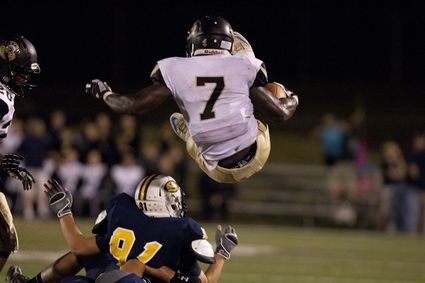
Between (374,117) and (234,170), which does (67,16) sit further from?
(234,170)

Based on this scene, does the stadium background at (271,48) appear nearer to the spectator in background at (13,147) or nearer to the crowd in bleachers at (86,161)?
the crowd in bleachers at (86,161)

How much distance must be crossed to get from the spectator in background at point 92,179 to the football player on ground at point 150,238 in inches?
362

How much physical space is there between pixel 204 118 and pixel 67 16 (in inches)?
643

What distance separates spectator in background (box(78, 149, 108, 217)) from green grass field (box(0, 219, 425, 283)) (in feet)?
2.13

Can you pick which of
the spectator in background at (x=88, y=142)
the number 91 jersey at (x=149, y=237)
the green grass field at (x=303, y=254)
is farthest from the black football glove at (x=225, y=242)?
the spectator in background at (x=88, y=142)

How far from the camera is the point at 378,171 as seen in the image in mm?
16219

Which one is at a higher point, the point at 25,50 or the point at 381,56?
the point at 25,50

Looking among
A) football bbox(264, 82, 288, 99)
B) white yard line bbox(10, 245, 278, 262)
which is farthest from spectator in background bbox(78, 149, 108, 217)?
football bbox(264, 82, 288, 99)

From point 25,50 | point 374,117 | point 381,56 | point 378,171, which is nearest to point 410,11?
point 381,56

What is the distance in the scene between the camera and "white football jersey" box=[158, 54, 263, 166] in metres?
5.83

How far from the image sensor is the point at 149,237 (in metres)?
5.98

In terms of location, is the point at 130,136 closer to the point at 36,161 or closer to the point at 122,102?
the point at 36,161

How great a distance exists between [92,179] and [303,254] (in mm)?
4613

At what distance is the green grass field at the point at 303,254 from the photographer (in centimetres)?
998
